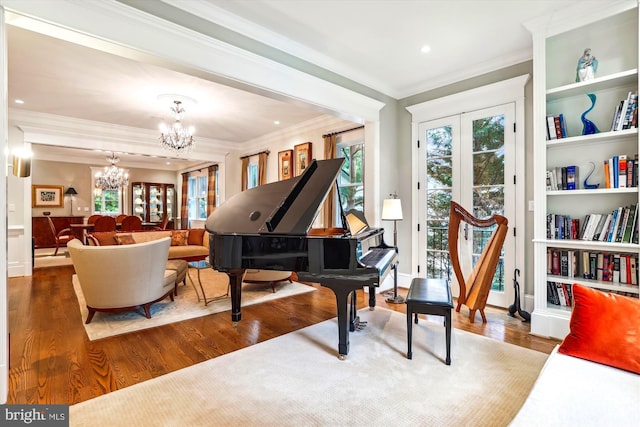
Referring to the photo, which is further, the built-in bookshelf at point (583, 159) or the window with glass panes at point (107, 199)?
the window with glass panes at point (107, 199)

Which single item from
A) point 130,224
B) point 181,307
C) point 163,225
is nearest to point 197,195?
point 163,225

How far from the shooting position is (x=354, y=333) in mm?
2945

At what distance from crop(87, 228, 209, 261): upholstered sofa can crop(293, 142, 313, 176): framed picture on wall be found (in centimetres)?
214

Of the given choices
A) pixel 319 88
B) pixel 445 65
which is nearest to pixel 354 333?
pixel 319 88

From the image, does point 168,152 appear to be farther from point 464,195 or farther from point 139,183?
point 464,195

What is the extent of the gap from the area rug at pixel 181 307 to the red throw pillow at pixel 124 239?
2.96 feet

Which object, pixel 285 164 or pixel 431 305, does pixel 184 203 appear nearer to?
pixel 285 164

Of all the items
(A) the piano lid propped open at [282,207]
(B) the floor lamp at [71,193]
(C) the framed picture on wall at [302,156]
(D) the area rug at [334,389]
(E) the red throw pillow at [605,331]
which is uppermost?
(C) the framed picture on wall at [302,156]

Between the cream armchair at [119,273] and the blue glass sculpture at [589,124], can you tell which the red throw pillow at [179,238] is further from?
the blue glass sculpture at [589,124]

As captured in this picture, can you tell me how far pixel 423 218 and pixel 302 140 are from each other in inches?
113

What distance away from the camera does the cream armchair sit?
298cm

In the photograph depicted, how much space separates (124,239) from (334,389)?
4.75 m

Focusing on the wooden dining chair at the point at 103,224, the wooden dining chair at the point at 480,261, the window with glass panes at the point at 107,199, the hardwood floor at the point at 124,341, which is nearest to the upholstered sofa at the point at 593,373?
the hardwood floor at the point at 124,341

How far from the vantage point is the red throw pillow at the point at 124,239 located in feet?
16.7
